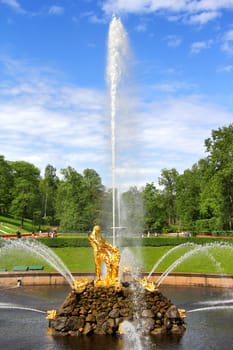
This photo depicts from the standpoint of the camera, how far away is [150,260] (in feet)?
115

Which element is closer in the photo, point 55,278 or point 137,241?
point 55,278

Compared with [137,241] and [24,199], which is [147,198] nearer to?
[24,199]

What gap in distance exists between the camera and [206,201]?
60.4 m

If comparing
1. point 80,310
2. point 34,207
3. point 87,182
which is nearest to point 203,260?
point 80,310

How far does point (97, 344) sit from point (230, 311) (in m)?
8.11

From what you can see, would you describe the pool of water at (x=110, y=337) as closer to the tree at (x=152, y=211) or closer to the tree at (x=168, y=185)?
the tree at (x=152, y=211)

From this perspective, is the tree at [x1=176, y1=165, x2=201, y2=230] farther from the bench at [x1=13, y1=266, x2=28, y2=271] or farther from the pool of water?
the pool of water

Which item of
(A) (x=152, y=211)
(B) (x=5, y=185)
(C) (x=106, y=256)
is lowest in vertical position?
(C) (x=106, y=256)

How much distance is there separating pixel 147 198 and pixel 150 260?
32.7 m

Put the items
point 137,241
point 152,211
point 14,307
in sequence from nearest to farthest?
point 14,307 → point 137,241 → point 152,211

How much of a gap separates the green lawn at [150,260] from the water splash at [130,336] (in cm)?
1543

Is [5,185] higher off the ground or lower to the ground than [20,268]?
higher

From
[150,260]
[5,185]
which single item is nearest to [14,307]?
[150,260]

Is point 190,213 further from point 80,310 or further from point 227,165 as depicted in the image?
point 80,310
